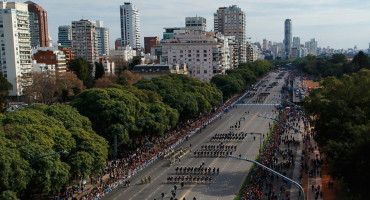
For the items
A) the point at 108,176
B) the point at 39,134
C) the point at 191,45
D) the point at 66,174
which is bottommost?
the point at 108,176

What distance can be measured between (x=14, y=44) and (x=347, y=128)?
2971 inches

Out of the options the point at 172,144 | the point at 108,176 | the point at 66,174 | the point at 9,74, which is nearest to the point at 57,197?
the point at 66,174

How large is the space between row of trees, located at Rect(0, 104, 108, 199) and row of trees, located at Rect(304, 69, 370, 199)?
22224 millimetres

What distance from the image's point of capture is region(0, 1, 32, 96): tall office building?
9131 cm

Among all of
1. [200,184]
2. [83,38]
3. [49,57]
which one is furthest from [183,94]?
[83,38]

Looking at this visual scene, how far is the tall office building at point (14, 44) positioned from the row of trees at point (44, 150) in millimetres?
50407

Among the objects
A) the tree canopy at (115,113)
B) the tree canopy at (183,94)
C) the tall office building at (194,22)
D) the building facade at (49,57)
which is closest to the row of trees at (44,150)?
the tree canopy at (115,113)

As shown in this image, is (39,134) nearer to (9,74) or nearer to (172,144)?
(172,144)

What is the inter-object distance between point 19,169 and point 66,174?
5186 mm

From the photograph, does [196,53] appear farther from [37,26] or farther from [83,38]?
[37,26]

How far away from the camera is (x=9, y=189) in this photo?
31.7 meters

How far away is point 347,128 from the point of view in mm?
39719

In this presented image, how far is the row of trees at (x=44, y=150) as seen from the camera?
105 ft

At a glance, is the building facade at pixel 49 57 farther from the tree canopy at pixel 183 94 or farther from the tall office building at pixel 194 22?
the tall office building at pixel 194 22
